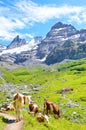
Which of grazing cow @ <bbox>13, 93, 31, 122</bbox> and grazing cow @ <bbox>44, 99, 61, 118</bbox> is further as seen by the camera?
grazing cow @ <bbox>44, 99, 61, 118</bbox>

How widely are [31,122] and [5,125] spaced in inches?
98.5

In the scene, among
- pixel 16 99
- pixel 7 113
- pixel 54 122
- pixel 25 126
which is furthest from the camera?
pixel 7 113

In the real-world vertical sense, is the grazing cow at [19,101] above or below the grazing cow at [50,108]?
above

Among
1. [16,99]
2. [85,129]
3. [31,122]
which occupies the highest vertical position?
[16,99]

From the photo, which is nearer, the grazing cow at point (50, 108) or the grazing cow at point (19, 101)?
the grazing cow at point (19, 101)

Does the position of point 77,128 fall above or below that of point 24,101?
below

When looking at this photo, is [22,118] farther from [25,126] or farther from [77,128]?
[77,128]

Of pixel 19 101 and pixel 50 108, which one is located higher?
pixel 19 101

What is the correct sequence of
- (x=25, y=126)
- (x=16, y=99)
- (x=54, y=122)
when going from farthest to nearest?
(x=54, y=122), (x=16, y=99), (x=25, y=126)

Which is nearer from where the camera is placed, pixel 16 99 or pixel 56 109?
pixel 16 99

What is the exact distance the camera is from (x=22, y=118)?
3366 centimetres

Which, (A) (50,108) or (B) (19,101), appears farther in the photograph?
(A) (50,108)

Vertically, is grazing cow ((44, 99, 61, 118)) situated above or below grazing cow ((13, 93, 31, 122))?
below

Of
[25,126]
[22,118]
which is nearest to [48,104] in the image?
[22,118]
